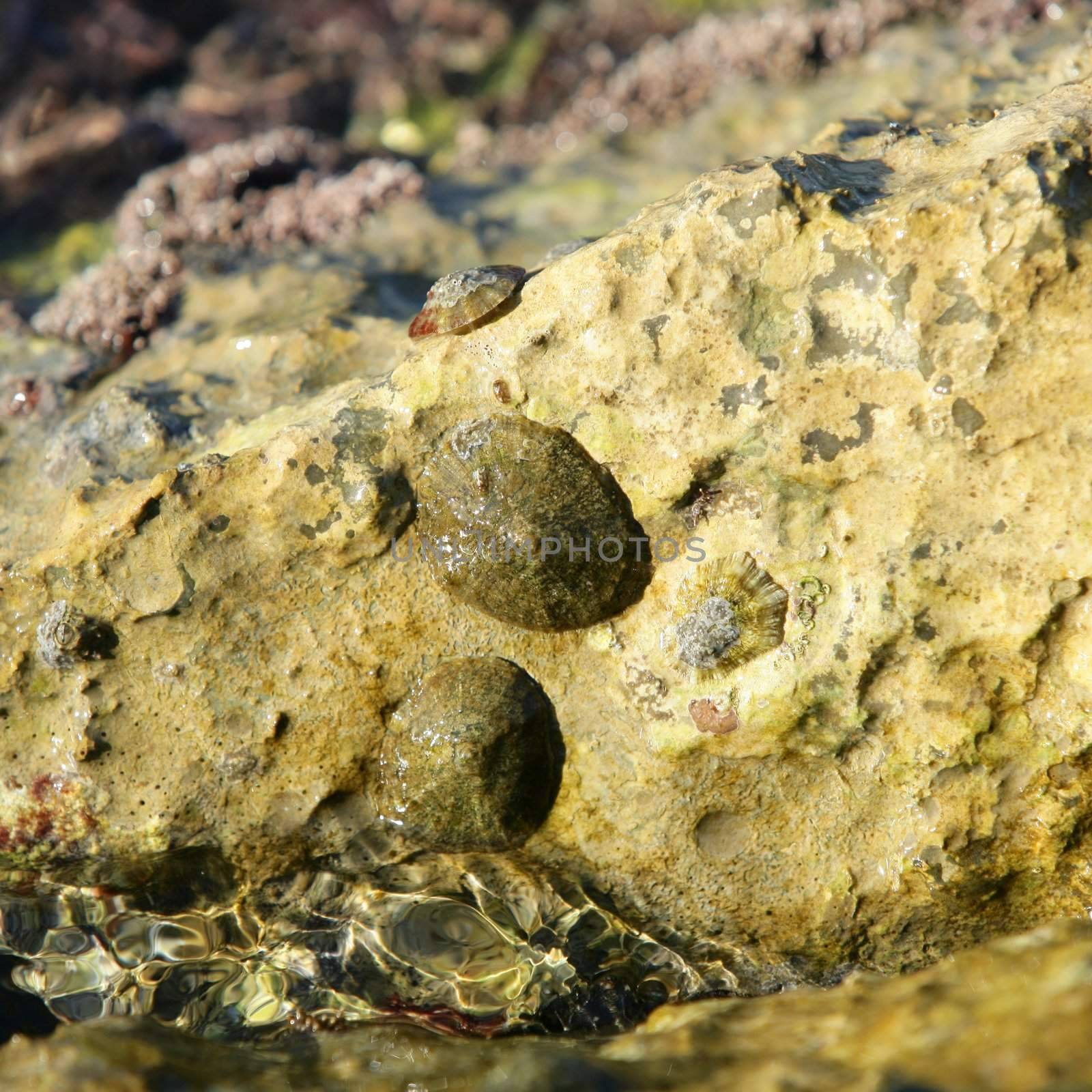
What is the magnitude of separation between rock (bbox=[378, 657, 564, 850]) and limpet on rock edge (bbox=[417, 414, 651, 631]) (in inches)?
11.5

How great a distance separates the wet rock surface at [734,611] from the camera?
10.1 ft

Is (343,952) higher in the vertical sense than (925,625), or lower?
lower

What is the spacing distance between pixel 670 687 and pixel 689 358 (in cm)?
119

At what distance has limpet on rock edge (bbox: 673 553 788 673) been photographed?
328 cm

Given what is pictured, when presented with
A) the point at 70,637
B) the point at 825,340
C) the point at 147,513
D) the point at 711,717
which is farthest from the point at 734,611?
the point at 70,637

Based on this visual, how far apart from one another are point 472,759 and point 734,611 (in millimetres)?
1083

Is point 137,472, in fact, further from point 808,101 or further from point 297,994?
point 808,101

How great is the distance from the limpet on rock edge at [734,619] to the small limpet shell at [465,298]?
1.32 m

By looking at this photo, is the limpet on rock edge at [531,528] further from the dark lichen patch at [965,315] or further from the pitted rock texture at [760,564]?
the dark lichen patch at [965,315]

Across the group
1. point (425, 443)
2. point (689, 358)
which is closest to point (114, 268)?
point (425, 443)

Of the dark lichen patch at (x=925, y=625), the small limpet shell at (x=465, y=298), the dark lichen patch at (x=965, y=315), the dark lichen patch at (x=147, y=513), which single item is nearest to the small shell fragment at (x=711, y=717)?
the dark lichen patch at (x=925, y=625)

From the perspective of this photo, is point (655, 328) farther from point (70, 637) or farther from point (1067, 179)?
point (70, 637)

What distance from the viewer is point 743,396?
10.8 ft

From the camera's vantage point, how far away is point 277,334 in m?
4.49
